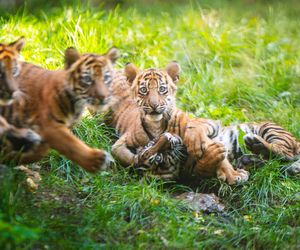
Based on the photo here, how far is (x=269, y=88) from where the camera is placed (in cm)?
923

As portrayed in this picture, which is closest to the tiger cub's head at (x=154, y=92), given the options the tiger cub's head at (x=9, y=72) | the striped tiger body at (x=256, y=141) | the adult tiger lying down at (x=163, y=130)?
the adult tiger lying down at (x=163, y=130)

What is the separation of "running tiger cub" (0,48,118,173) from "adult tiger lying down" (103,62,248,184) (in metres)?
1.36

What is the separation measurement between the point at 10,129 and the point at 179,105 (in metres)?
3.66

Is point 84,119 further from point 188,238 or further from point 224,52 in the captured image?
point 224,52

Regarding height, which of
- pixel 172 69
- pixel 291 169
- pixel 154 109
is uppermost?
pixel 172 69

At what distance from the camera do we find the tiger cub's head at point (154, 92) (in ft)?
22.4

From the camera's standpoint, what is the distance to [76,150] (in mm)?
5262

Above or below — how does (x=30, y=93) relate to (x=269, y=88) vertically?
above

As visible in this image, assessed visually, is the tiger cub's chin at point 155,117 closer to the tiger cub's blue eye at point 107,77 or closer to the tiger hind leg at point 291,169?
the tiger hind leg at point 291,169

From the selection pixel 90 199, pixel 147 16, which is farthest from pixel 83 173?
pixel 147 16

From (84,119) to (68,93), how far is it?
210 cm

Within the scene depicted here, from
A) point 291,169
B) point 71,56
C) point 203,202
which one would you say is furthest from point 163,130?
point 71,56

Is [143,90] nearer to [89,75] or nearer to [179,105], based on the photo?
[89,75]

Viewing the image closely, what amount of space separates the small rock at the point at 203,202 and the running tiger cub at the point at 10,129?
6.10 ft
